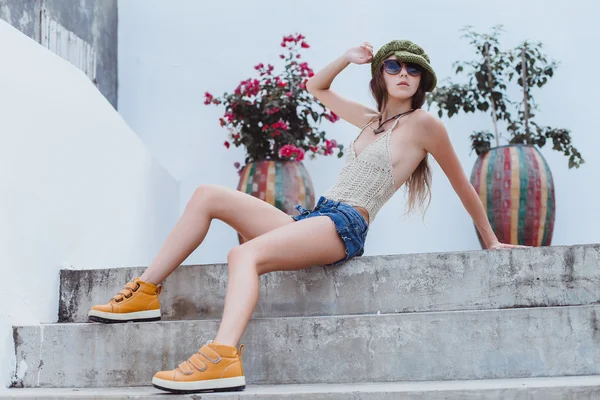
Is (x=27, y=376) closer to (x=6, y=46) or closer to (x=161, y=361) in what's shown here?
(x=161, y=361)

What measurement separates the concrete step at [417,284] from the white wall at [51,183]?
487 mm

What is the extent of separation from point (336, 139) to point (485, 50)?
3.32 ft

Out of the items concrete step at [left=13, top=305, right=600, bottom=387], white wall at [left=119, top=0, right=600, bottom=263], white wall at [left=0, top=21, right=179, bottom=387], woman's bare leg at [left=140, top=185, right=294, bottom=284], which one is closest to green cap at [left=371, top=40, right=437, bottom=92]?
woman's bare leg at [left=140, top=185, right=294, bottom=284]

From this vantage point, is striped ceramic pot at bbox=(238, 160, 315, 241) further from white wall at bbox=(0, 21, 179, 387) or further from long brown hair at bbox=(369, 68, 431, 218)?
long brown hair at bbox=(369, 68, 431, 218)

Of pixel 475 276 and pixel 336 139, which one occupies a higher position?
pixel 336 139

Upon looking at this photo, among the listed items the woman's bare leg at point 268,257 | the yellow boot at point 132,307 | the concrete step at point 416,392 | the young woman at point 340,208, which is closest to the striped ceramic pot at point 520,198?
the young woman at point 340,208

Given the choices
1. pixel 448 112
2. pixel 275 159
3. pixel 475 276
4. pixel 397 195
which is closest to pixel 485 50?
pixel 448 112

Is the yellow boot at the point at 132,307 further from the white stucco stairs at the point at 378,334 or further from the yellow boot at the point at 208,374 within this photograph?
the yellow boot at the point at 208,374

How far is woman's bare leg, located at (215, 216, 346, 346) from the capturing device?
200 centimetres

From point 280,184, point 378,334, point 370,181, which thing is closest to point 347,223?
point 370,181

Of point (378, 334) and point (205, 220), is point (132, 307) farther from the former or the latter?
point (378, 334)

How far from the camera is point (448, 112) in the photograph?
424cm

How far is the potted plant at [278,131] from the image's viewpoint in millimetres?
4186

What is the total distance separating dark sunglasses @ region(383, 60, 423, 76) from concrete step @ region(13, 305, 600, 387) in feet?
2.76
